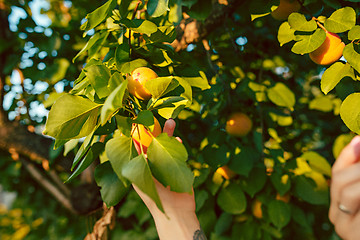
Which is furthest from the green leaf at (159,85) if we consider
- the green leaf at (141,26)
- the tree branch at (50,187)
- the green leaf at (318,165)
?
the tree branch at (50,187)

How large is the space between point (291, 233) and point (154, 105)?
114 cm

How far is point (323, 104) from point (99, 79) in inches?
48.3

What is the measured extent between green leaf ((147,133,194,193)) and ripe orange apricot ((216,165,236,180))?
589mm

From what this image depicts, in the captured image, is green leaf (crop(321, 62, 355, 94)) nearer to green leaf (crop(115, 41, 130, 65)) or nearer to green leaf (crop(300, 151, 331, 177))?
green leaf (crop(115, 41, 130, 65))

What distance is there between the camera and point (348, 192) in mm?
356

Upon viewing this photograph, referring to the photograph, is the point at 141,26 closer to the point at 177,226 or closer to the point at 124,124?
the point at 124,124

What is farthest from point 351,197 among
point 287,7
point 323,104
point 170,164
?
point 323,104

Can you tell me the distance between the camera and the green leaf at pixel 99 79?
48 centimetres

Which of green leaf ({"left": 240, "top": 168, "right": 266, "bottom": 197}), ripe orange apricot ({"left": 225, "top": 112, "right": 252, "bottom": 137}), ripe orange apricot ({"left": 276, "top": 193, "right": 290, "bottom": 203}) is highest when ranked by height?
ripe orange apricot ({"left": 225, "top": 112, "right": 252, "bottom": 137})

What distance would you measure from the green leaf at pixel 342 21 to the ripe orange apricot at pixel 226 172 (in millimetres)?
563

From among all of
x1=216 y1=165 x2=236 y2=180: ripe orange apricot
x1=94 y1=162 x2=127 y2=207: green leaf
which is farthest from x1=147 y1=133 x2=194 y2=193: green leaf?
x1=216 y1=165 x2=236 y2=180: ripe orange apricot

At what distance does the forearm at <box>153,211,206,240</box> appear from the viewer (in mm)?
583

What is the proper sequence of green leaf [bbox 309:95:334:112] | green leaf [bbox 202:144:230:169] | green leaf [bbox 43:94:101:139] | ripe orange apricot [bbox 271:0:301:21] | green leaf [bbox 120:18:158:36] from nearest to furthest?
1. green leaf [bbox 43:94:101:139]
2. green leaf [bbox 120:18:158:36]
3. ripe orange apricot [bbox 271:0:301:21]
4. green leaf [bbox 202:144:230:169]
5. green leaf [bbox 309:95:334:112]

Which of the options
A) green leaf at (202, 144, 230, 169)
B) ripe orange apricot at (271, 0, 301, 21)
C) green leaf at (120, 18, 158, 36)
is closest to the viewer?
green leaf at (120, 18, 158, 36)
